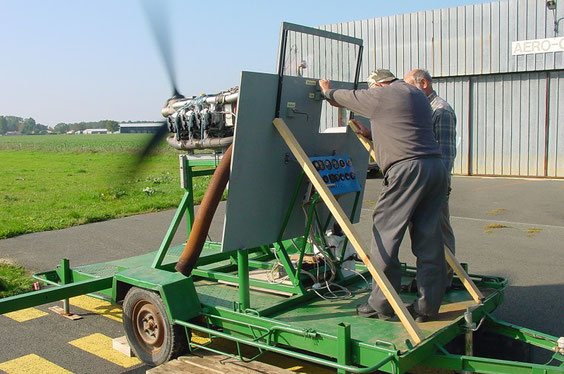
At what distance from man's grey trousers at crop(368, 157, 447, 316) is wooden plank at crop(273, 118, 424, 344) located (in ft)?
0.89

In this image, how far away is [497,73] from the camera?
17.9 metres

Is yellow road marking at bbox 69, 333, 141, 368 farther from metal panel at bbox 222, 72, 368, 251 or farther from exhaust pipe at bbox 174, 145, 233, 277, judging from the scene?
metal panel at bbox 222, 72, 368, 251

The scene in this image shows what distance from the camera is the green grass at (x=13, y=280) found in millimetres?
6660

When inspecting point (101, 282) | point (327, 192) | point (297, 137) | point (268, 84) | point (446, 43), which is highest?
point (446, 43)

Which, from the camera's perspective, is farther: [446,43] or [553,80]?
[446,43]

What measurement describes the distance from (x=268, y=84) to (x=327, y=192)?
999 millimetres

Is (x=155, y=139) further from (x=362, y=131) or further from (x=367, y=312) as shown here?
(x=367, y=312)

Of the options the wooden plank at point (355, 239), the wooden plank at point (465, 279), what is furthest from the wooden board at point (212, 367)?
the wooden plank at point (465, 279)

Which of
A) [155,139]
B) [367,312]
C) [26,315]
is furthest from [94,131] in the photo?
[367,312]

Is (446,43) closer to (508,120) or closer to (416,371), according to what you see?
(508,120)

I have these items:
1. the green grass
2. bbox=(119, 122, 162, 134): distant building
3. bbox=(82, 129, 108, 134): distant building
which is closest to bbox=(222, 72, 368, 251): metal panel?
bbox=(119, 122, 162, 134): distant building

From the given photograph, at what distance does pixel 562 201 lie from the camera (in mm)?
12867

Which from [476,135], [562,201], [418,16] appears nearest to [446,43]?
[418,16]

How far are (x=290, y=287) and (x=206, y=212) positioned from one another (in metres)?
0.98
